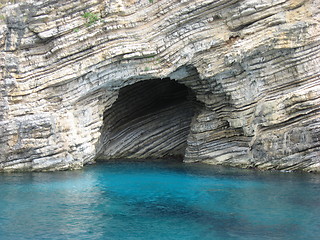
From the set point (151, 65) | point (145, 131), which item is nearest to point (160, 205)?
point (151, 65)

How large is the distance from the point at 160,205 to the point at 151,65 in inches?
361

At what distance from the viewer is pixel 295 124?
23375mm

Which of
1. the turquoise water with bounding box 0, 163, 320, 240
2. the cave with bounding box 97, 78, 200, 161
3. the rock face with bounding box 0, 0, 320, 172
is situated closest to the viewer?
the turquoise water with bounding box 0, 163, 320, 240

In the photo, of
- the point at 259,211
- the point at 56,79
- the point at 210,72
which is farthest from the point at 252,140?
the point at 56,79

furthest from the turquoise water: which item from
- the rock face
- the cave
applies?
the cave

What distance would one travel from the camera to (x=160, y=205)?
1742cm

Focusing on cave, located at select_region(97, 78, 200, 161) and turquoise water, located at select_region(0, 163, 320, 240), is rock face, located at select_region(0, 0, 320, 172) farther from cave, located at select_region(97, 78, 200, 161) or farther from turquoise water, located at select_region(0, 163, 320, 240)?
cave, located at select_region(97, 78, 200, 161)

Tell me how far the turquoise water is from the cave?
5030 mm

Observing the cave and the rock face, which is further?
the cave

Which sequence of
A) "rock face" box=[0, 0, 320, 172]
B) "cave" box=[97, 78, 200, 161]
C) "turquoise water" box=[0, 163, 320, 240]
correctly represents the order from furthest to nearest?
"cave" box=[97, 78, 200, 161], "rock face" box=[0, 0, 320, 172], "turquoise water" box=[0, 163, 320, 240]

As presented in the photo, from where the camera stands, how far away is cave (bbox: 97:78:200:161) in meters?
29.1

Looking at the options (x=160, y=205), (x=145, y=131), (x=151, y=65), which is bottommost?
(x=160, y=205)

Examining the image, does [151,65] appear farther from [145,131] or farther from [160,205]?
[160,205]

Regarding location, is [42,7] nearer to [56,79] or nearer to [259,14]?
[56,79]
